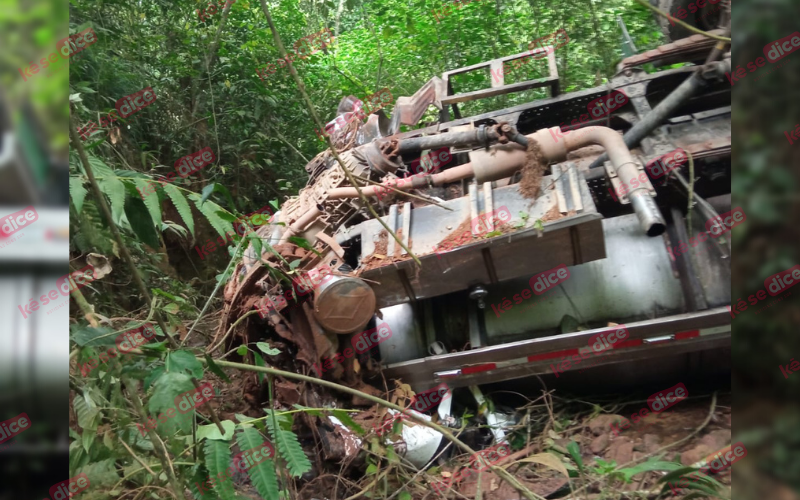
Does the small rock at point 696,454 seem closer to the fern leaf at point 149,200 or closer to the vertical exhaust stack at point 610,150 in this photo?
the vertical exhaust stack at point 610,150

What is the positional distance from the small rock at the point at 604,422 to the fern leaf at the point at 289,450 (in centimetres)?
205

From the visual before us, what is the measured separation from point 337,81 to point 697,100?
5.83 meters

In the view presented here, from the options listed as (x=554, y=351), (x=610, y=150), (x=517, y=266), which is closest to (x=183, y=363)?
(x=517, y=266)

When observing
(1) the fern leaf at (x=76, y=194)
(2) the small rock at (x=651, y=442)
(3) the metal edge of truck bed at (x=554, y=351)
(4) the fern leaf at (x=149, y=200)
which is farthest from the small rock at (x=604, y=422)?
(1) the fern leaf at (x=76, y=194)

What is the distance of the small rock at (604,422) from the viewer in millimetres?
2962

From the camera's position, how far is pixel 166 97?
605 centimetres

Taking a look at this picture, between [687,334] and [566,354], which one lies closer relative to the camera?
[687,334]

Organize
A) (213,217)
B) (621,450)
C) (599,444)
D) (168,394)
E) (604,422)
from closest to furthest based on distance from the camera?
(168,394) < (213,217) < (621,450) < (599,444) < (604,422)

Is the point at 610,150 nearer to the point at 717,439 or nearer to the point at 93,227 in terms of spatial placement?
the point at 717,439

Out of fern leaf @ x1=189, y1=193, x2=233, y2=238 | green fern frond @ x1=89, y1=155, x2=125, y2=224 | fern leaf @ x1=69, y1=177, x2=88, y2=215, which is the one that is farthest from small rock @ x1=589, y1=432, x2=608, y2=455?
fern leaf @ x1=69, y1=177, x2=88, y2=215

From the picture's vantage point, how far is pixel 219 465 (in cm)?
138

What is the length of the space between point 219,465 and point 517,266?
1.95 meters

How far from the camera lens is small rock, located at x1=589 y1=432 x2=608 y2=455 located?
2.81m

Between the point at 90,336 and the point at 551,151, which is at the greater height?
the point at 90,336
